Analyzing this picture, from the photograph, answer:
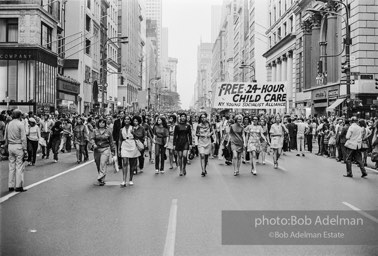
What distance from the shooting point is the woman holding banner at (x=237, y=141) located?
13852 mm

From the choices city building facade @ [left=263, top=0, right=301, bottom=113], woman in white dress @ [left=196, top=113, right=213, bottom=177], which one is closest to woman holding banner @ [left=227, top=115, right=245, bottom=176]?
woman in white dress @ [left=196, top=113, right=213, bottom=177]

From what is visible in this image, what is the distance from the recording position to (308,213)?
799 cm

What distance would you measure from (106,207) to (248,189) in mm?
3712

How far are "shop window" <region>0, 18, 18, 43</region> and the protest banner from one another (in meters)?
18.7

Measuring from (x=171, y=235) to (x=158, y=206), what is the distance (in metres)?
2.27

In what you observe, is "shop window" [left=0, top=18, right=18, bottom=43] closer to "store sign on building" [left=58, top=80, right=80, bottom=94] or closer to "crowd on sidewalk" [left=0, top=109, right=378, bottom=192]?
"store sign on building" [left=58, top=80, right=80, bottom=94]

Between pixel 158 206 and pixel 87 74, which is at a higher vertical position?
pixel 87 74

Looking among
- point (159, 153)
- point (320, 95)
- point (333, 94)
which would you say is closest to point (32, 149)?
point (159, 153)

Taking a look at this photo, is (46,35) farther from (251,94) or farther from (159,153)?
(159,153)

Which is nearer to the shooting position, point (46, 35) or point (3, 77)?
point (3, 77)

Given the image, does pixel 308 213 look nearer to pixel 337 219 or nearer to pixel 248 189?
pixel 337 219

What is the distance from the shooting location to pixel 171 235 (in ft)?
21.7

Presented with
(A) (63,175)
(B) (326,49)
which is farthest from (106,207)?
(B) (326,49)

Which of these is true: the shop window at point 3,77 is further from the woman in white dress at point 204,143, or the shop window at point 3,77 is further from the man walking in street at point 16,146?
the man walking in street at point 16,146
